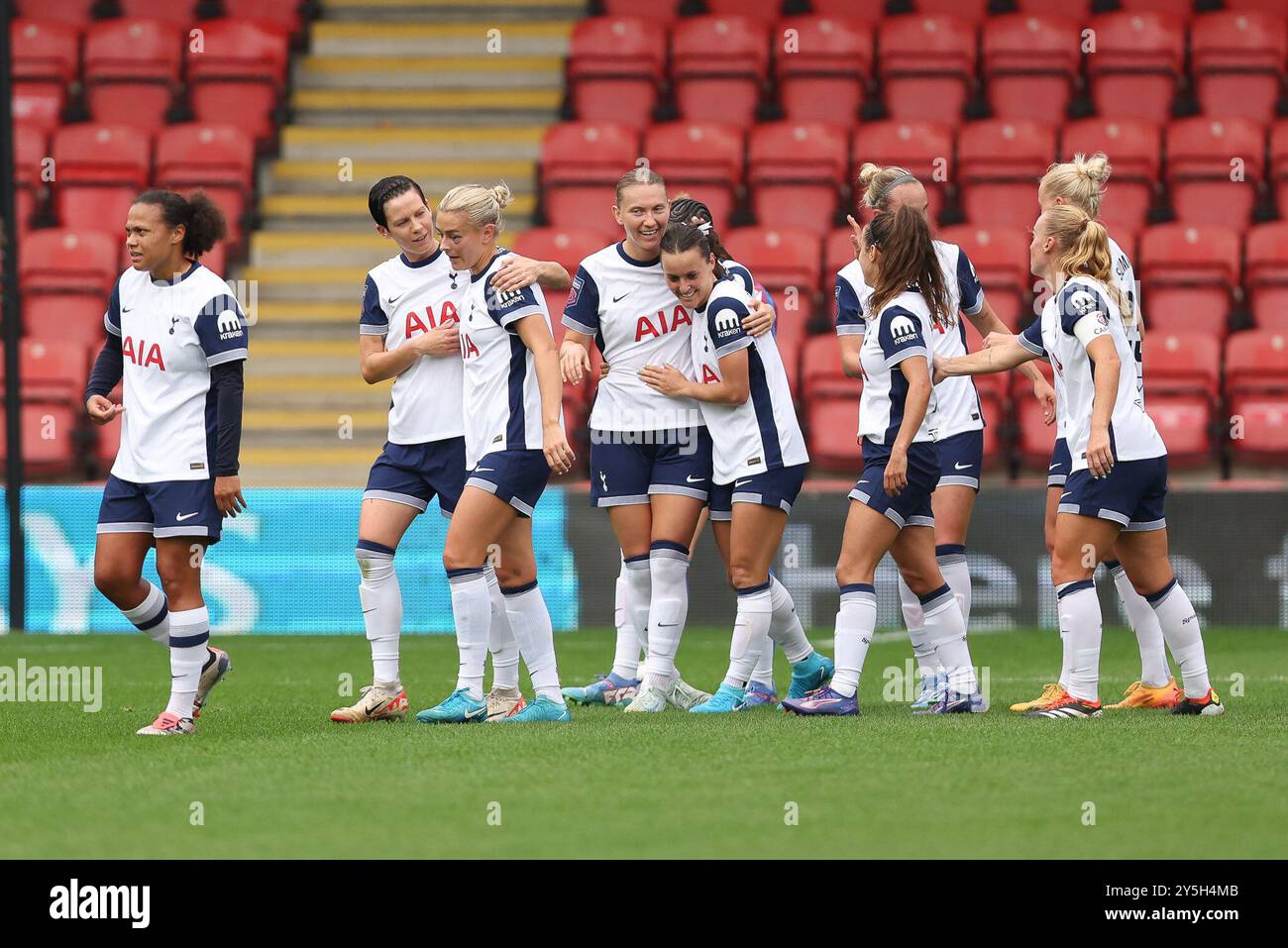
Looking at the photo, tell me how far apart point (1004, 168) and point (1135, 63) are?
1897mm

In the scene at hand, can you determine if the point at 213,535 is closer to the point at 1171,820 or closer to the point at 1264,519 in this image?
the point at 1171,820

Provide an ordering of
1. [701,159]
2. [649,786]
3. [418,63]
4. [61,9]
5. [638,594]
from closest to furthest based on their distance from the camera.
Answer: [649,786] < [638,594] < [701,159] < [418,63] < [61,9]

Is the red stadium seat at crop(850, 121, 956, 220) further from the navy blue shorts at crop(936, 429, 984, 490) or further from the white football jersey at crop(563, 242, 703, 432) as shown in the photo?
the white football jersey at crop(563, 242, 703, 432)

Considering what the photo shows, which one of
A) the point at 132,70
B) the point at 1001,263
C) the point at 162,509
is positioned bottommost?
the point at 162,509

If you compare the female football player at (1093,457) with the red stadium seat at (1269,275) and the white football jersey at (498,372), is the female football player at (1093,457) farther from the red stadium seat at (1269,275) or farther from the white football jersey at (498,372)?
the red stadium seat at (1269,275)

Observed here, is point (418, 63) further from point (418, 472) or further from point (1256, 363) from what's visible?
point (418, 472)

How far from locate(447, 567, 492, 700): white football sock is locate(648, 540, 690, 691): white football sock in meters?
0.64

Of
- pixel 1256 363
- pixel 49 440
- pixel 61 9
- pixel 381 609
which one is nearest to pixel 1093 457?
pixel 381 609

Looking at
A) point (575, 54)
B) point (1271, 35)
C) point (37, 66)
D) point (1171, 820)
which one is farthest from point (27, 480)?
point (1271, 35)

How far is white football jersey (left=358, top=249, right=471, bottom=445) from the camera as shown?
6707mm

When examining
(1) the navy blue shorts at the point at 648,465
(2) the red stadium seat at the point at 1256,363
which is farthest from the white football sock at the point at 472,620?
(2) the red stadium seat at the point at 1256,363

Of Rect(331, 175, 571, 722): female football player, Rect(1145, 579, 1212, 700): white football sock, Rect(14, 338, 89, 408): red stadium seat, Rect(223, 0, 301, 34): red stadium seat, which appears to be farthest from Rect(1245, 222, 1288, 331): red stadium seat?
Rect(223, 0, 301, 34): red stadium seat

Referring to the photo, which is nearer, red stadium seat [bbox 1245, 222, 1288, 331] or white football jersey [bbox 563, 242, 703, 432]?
white football jersey [bbox 563, 242, 703, 432]

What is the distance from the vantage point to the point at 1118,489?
20.6 feet
